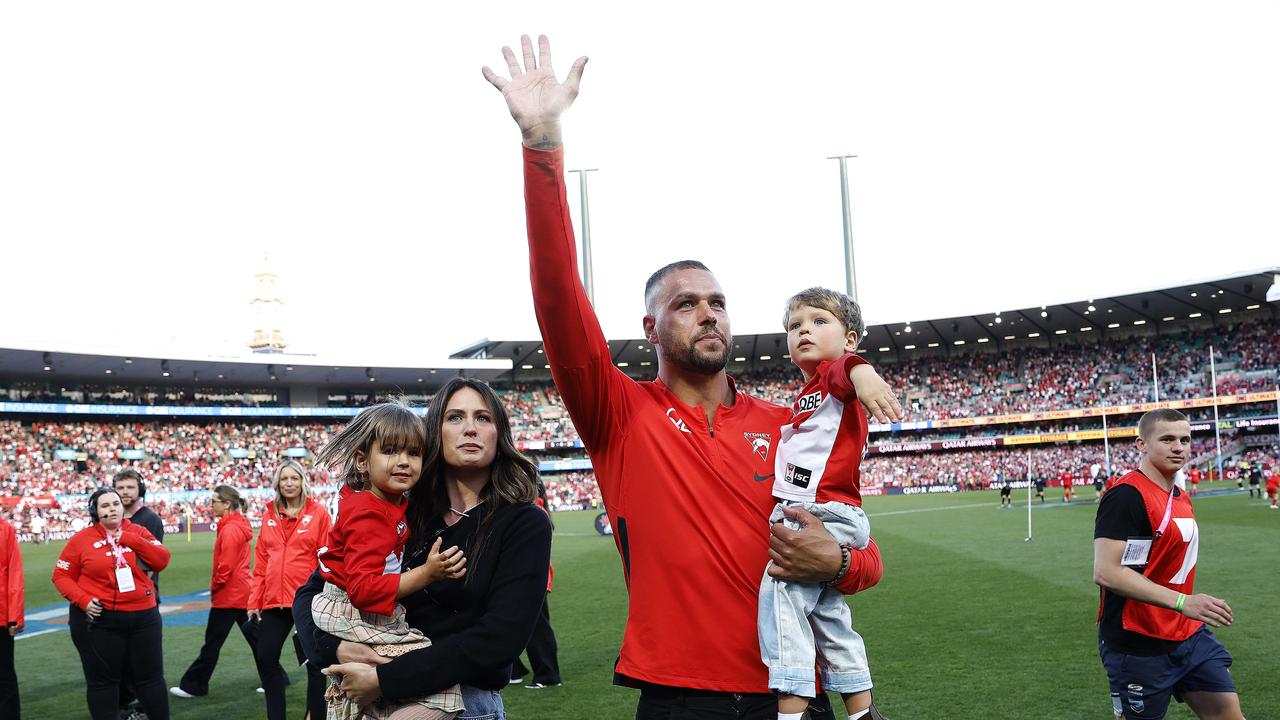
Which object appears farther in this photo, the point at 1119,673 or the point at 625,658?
the point at 1119,673

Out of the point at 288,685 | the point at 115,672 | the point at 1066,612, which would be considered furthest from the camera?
the point at 1066,612

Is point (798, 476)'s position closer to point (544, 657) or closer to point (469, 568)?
point (469, 568)

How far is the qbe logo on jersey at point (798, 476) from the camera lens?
2693 millimetres

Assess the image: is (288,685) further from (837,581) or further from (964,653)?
(837,581)

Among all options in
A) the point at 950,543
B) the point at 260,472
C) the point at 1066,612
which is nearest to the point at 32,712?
the point at 1066,612

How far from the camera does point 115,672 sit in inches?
268

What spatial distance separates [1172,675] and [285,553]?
670 cm

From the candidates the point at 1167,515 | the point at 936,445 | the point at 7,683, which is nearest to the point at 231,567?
the point at 7,683

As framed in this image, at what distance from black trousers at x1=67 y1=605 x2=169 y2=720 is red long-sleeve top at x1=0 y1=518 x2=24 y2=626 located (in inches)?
16.0

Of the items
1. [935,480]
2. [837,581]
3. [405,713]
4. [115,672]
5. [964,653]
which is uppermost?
[837,581]

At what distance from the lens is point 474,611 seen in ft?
9.85

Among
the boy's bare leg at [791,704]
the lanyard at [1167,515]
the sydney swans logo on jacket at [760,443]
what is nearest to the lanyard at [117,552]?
the sydney swans logo on jacket at [760,443]

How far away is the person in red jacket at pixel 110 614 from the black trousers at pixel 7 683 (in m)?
0.45

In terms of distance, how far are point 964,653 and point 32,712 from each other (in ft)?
30.9
